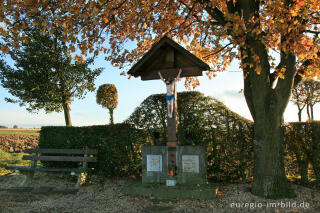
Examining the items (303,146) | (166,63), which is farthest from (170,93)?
(303,146)

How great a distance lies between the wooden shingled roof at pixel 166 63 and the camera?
6.62 metres

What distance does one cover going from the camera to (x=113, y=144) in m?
8.14

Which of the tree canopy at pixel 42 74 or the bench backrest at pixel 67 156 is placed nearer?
the bench backrest at pixel 67 156

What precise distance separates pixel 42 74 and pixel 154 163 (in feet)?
42.8

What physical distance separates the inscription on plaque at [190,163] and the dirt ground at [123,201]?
2.79 ft

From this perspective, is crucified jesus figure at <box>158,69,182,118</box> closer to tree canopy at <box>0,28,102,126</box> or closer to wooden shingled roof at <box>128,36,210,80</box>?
wooden shingled roof at <box>128,36,210,80</box>

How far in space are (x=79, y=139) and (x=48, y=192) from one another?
2127 millimetres

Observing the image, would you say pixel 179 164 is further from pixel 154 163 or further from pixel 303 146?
pixel 303 146

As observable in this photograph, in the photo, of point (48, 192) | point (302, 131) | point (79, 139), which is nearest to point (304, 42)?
point (302, 131)

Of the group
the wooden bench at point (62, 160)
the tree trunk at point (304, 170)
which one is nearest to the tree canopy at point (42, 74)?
the wooden bench at point (62, 160)

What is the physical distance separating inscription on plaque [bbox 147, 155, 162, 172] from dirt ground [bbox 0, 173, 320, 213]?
A: 2.94 feet

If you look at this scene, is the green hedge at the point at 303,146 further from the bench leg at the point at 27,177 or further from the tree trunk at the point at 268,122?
the bench leg at the point at 27,177

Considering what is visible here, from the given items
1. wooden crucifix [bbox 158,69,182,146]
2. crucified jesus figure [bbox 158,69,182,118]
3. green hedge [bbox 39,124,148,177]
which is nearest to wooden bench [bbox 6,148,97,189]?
green hedge [bbox 39,124,148,177]

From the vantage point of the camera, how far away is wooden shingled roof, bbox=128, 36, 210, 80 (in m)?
6.62
